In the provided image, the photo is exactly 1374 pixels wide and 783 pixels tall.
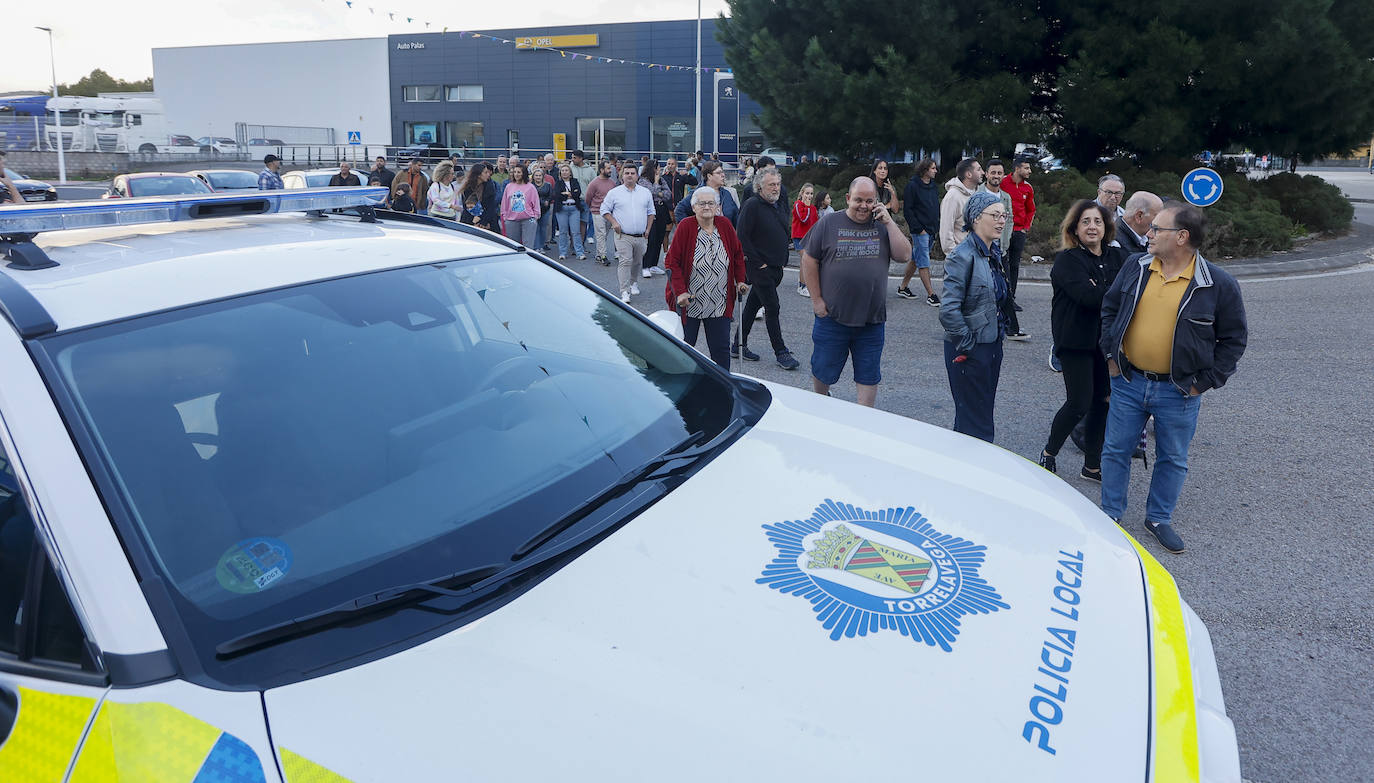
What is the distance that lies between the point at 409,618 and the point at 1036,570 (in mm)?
1340

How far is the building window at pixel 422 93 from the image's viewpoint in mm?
56409

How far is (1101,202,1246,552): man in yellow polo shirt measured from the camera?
14.9 feet

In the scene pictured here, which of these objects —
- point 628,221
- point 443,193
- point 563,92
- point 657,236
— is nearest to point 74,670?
point 628,221

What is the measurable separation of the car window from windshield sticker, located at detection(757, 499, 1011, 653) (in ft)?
4.00

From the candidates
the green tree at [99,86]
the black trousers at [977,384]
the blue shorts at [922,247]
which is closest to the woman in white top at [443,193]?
the blue shorts at [922,247]

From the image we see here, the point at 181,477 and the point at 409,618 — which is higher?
the point at 181,477

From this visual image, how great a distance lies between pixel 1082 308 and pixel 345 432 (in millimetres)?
4553

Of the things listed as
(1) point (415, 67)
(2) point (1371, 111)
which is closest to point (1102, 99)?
(2) point (1371, 111)

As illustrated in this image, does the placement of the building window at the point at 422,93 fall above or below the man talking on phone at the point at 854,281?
above

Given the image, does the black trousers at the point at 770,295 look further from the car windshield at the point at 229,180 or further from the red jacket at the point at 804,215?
the car windshield at the point at 229,180

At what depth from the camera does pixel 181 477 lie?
70.8 inches

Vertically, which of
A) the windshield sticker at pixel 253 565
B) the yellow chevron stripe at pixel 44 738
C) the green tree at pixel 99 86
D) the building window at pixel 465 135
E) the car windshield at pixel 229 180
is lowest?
the yellow chevron stripe at pixel 44 738

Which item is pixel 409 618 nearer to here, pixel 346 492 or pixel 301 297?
pixel 346 492

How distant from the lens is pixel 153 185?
1506cm
